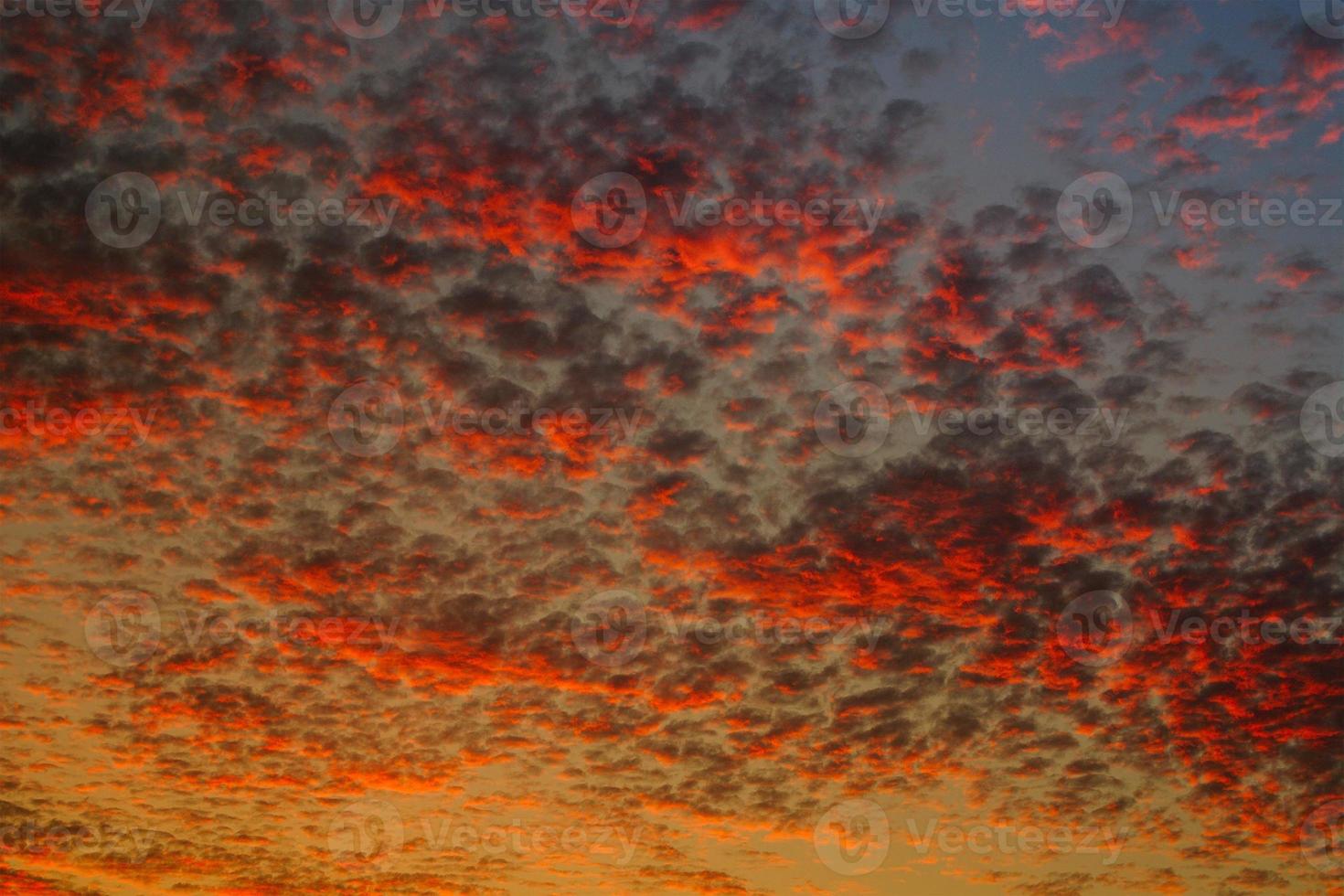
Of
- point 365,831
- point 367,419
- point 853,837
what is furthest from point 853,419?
point 365,831

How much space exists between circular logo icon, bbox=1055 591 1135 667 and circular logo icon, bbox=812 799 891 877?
18.0 ft

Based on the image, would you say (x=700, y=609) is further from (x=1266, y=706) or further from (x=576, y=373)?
(x=1266, y=706)

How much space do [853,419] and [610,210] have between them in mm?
4014

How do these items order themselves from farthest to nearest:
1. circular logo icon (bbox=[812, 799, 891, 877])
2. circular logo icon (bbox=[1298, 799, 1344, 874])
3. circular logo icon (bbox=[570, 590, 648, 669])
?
circular logo icon (bbox=[812, 799, 891, 877])
circular logo icon (bbox=[1298, 799, 1344, 874])
circular logo icon (bbox=[570, 590, 648, 669])

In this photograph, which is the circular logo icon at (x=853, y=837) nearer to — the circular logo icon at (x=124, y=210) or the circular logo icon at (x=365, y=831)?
the circular logo icon at (x=365, y=831)

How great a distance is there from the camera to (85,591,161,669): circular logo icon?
14680mm

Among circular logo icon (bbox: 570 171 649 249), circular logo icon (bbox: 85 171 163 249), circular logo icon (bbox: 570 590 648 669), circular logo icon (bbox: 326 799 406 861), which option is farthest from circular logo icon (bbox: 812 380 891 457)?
circular logo icon (bbox: 326 799 406 861)

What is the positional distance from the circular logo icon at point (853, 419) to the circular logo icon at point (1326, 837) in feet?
38.6

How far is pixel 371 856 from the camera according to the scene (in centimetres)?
2183

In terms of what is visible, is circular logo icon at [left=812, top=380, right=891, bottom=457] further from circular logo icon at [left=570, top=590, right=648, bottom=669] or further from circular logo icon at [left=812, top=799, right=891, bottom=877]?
circular logo icon at [left=812, top=799, right=891, bottom=877]

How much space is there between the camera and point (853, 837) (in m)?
18.6

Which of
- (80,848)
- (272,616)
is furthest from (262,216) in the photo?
(80,848)

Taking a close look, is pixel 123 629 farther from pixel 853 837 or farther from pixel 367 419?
pixel 853 837

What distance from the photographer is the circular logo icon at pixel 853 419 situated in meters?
11.9
